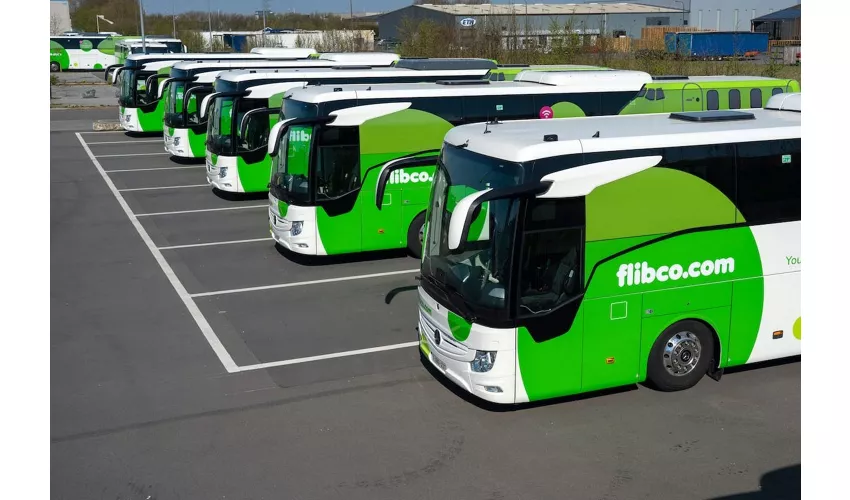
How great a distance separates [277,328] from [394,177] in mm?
3862

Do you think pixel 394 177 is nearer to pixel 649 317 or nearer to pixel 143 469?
pixel 649 317

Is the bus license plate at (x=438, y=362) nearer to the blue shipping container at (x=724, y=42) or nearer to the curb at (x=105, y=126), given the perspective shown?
the curb at (x=105, y=126)

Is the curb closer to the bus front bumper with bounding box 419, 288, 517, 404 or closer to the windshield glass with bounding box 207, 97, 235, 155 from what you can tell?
the windshield glass with bounding box 207, 97, 235, 155

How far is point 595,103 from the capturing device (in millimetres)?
16922

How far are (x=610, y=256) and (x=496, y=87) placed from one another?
8.05 m

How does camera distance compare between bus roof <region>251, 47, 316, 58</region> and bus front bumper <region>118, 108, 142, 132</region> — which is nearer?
bus front bumper <region>118, 108, 142, 132</region>

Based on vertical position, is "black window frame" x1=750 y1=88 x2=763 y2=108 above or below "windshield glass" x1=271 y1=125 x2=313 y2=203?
above

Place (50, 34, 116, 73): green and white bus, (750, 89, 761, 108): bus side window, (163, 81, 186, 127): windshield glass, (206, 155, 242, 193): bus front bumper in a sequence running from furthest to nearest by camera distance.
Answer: (50, 34, 116, 73): green and white bus < (163, 81, 186, 127): windshield glass < (206, 155, 242, 193): bus front bumper < (750, 89, 761, 108): bus side window

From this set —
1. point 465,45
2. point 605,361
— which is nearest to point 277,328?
point 605,361

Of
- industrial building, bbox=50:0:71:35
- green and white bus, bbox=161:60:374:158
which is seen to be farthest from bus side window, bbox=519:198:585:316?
industrial building, bbox=50:0:71:35

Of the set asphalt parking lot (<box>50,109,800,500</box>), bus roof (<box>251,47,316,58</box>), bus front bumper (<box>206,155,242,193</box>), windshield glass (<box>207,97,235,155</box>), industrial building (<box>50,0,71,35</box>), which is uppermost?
industrial building (<box>50,0,71,35</box>)

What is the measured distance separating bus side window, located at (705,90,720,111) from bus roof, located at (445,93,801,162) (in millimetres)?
8446

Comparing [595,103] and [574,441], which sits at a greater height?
[595,103]

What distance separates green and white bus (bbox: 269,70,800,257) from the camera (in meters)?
14.1
